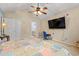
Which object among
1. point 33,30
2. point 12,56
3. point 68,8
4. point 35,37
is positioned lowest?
point 12,56

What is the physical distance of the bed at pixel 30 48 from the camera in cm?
165

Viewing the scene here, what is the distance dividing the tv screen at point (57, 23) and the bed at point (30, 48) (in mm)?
273

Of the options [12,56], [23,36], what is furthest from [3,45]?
[23,36]

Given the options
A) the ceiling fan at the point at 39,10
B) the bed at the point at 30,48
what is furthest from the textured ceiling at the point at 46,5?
the bed at the point at 30,48

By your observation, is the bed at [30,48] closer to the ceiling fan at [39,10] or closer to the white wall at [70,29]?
the white wall at [70,29]

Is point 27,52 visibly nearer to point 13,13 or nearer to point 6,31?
point 6,31

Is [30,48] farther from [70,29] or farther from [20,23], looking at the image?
[70,29]

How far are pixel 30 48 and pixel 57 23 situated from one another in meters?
0.58

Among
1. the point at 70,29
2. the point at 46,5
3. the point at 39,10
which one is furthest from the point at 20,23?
the point at 70,29

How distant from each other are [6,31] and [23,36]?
272 millimetres

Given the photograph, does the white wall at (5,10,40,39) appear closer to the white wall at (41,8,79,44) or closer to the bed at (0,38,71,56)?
the bed at (0,38,71,56)

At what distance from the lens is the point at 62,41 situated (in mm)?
1740

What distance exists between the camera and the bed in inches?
65.1

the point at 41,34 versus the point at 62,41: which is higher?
the point at 41,34
